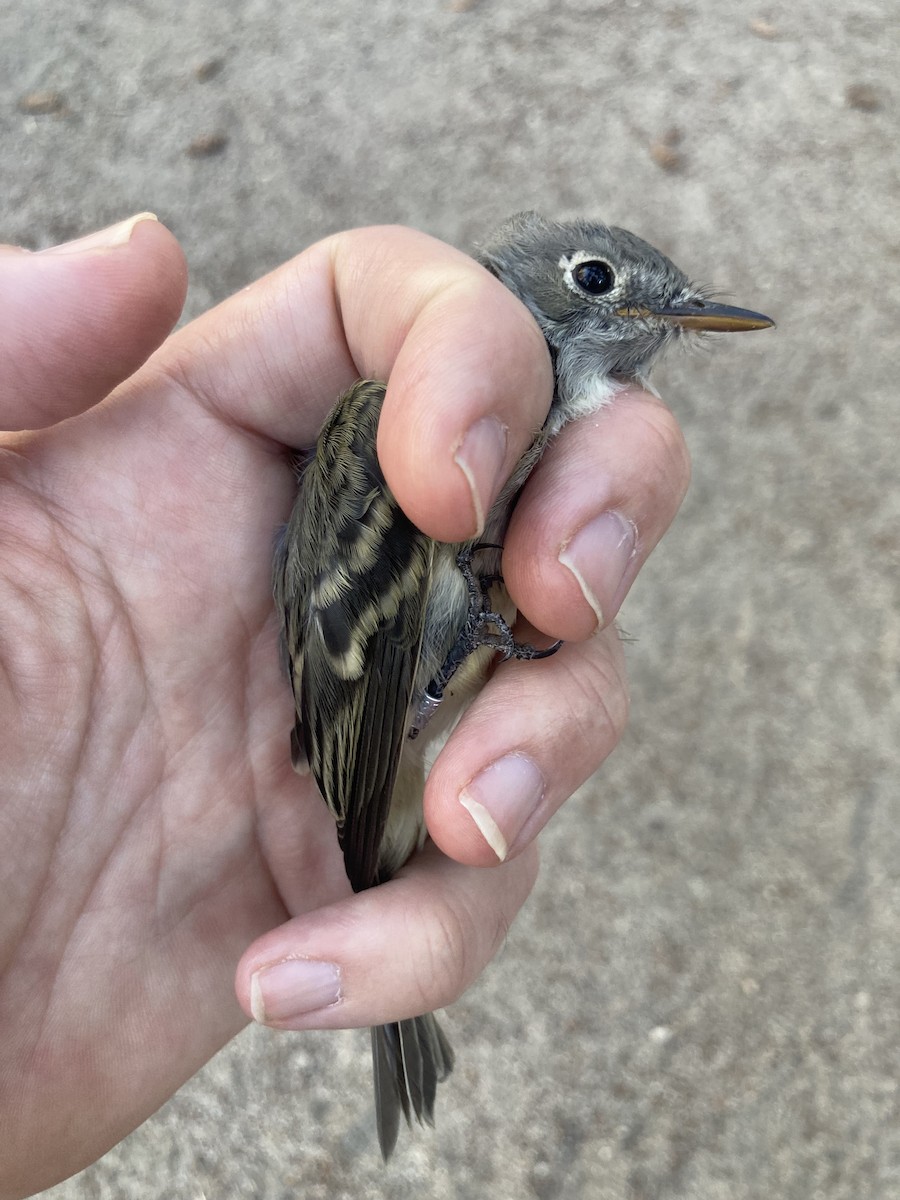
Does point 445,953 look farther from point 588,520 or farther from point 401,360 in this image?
point 401,360

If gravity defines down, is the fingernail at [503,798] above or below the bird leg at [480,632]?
below

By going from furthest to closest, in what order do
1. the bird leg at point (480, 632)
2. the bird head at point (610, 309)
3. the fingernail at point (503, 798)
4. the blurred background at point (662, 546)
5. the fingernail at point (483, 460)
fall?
1. the blurred background at point (662, 546)
2. the bird head at point (610, 309)
3. the bird leg at point (480, 632)
4. the fingernail at point (503, 798)
5. the fingernail at point (483, 460)

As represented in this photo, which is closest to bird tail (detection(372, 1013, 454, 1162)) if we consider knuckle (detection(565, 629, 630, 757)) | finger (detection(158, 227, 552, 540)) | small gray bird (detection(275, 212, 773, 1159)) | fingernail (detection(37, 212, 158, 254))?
small gray bird (detection(275, 212, 773, 1159))

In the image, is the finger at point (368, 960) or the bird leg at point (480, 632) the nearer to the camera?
the finger at point (368, 960)

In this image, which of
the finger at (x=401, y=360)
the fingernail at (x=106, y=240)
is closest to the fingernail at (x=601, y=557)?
the finger at (x=401, y=360)

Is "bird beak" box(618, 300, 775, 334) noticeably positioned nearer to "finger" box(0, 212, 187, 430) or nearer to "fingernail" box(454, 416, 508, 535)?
"fingernail" box(454, 416, 508, 535)

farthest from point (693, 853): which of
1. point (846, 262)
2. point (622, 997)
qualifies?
point (846, 262)

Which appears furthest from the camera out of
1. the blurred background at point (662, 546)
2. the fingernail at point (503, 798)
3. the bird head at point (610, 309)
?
the blurred background at point (662, 546)

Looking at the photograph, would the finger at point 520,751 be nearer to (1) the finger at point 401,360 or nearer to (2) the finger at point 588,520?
(2) the finger at point 588,520
